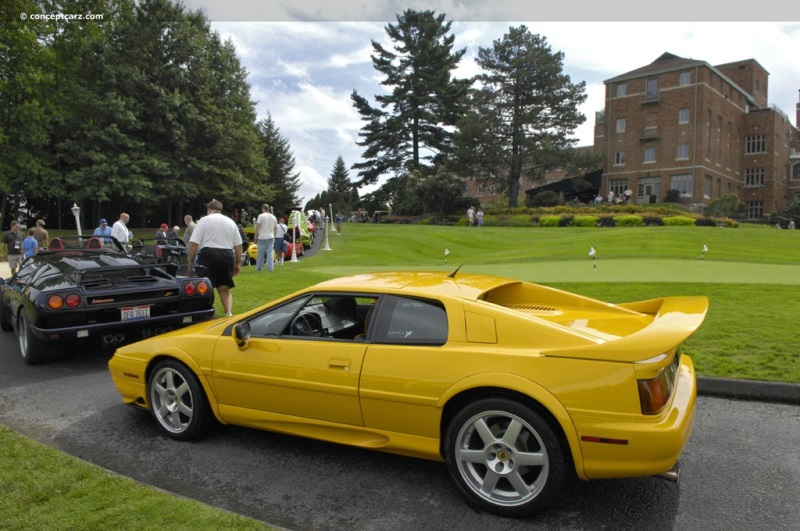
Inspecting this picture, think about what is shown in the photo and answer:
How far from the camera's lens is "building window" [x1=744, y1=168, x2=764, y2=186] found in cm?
6394

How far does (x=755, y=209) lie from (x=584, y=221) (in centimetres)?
4174

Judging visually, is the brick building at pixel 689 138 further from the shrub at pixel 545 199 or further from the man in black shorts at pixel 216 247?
the man in black shorts at pixel 216 247

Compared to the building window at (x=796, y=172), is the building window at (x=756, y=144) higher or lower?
higher

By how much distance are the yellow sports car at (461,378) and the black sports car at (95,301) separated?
2.26 m

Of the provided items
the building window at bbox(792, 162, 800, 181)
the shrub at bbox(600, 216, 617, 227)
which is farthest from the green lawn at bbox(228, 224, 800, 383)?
the building window at bbox(792, 162, 800, 181)

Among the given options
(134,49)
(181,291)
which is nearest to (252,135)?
(134,49)

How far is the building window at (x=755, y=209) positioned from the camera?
64.5 meters

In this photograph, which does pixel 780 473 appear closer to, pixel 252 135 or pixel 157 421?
pixel 157 421

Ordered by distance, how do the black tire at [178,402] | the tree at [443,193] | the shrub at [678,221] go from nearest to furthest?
1. the black tire at [178,402]
2. the shrub at [678,221]
3. the tree at [443,193]

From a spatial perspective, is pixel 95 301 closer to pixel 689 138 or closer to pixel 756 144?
pixel 689 138

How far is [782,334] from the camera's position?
248 inches

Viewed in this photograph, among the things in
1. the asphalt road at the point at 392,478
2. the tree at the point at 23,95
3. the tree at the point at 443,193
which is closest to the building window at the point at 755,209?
the tree at the point at 443,193

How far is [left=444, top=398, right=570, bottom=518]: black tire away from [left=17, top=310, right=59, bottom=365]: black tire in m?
5.50

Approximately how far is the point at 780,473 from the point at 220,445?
12.9 feet
